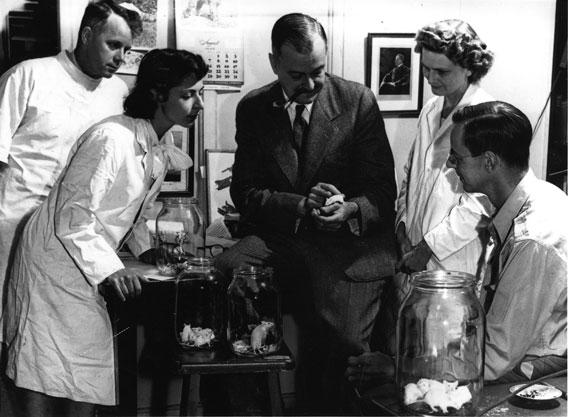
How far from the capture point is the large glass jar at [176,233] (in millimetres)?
1905

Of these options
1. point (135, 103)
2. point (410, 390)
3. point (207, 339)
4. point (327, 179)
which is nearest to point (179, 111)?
point (135, 103)

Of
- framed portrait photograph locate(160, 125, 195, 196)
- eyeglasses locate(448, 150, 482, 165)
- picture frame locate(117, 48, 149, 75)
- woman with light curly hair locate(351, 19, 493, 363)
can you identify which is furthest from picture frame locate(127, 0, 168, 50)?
eyeglasses locate(448, 150, 482, 165)

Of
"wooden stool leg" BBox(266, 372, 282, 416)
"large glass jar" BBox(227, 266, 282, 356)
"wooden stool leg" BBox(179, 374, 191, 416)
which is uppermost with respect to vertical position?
"large glass jar" BBox(227, 266, 282, 356)

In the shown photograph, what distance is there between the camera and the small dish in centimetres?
111

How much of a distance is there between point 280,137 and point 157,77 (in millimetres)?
366

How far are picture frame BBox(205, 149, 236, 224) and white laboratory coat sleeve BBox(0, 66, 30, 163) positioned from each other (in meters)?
0.50

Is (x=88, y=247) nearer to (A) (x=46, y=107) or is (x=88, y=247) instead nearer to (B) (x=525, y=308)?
(A) (x=46, y=107)

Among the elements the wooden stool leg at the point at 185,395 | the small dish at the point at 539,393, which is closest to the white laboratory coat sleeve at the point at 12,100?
the wooden stool leg at the point at 185,395

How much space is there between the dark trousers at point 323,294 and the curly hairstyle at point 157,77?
1.42 ft

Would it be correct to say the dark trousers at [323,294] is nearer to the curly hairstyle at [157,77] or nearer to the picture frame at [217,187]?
the picture frame at [217,187]

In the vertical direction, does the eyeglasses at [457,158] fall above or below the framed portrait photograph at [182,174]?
above

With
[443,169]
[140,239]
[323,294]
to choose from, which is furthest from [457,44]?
[140,239]

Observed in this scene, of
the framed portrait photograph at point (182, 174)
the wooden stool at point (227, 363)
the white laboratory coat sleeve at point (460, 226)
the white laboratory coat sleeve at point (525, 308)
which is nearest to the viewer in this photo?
the white laboratory coat sleeve at point (525, 308)

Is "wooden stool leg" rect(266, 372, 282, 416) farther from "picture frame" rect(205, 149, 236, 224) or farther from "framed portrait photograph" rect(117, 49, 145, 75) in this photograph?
"framed portrait photograph" rect(117, 49, 145, 75)
